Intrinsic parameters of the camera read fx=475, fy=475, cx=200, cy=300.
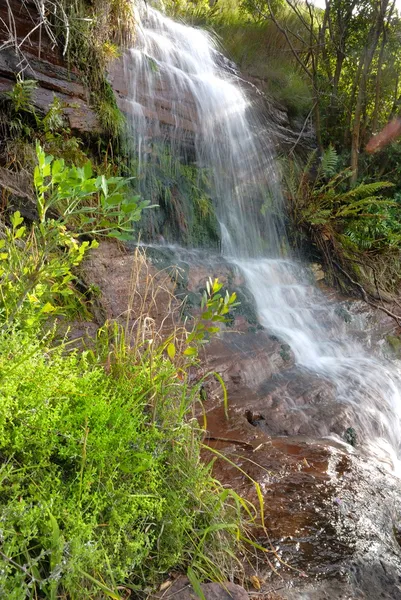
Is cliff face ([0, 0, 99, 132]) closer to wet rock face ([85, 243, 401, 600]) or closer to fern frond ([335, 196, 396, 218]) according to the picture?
wet rock face ([85, 243, 401, 600])

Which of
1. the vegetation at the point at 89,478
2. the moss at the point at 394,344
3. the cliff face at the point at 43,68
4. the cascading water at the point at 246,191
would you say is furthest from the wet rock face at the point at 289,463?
the moss at the point at 394,344

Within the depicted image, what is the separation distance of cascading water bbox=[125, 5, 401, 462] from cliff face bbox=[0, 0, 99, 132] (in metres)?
0.76

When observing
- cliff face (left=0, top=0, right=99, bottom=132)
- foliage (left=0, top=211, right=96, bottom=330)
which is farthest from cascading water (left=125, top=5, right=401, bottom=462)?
foliage (left=0, top=211, right=96, bottom=330)

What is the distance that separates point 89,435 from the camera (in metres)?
1.78

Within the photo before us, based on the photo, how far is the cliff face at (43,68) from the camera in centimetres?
472

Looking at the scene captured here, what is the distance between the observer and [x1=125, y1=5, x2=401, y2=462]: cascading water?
4629mm

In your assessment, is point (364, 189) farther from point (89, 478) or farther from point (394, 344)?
point (89, 478)

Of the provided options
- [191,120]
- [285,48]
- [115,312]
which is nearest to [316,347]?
[115,312]

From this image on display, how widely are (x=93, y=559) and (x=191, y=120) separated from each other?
234 inches

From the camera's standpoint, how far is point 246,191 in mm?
6637

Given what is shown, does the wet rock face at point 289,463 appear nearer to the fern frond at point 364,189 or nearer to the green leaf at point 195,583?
the green leaf at point 195,583

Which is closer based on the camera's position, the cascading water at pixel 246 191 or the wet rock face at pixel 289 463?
the wet rock face at pixel 289 463

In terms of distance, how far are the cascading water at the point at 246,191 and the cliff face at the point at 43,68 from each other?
759 mm

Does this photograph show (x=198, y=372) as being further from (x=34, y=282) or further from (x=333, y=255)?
(x=333, y=255)
